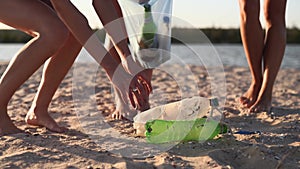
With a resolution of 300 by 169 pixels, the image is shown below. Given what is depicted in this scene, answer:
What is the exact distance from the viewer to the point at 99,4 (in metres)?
2.77

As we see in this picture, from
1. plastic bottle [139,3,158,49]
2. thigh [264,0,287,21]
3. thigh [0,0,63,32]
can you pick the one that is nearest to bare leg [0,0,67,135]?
thigh [0,0,63,32]

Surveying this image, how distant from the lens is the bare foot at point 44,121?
3.05 meters

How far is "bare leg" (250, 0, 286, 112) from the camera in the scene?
12.1 ft

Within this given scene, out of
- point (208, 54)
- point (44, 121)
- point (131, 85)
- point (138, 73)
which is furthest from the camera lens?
point (208, 54)

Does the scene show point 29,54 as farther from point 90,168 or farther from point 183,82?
point 183,82

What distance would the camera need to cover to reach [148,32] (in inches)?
130

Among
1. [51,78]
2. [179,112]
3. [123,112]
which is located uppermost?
[51,78]

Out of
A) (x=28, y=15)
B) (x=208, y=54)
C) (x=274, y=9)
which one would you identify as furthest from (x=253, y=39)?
(x=208, y=54)

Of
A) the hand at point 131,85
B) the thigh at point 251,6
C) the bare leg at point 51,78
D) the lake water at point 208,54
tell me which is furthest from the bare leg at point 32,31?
the lake water at point 208,54

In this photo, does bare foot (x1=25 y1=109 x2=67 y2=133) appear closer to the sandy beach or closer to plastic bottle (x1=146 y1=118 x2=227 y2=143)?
Result: the sandy beach

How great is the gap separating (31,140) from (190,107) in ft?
2.86

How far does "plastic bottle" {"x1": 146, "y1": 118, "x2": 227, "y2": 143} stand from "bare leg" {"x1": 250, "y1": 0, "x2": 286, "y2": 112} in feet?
3.36

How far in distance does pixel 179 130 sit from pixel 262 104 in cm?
117

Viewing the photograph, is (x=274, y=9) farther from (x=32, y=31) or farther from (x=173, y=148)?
(x=32, y=31)
